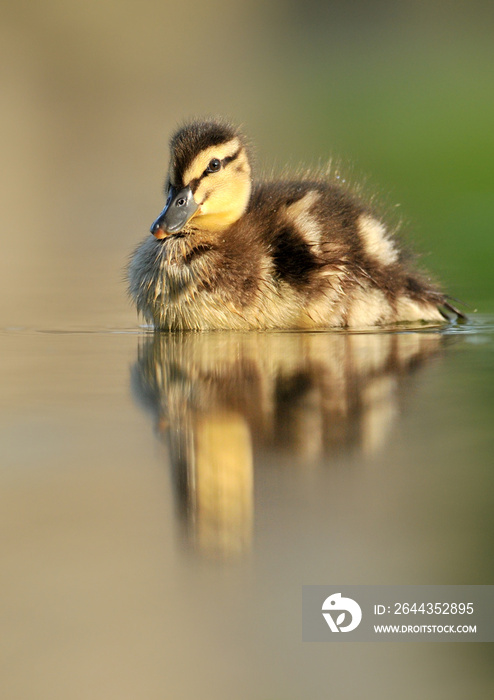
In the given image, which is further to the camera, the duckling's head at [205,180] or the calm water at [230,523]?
the duckling's head at [205,180]

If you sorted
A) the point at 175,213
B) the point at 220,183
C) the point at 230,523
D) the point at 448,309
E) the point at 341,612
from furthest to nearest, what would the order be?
the point at 448,309, the point at 220,183, the point at 175,213, the point at 230,523, the point at 341,612

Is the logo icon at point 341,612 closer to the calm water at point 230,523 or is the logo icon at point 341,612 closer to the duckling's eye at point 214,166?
the calm water at point 230,523

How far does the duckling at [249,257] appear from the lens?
11.7 feet

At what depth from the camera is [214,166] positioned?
3.70 metres

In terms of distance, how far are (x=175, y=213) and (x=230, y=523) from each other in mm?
2357

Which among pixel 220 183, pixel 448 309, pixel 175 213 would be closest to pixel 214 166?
pixel 220 183

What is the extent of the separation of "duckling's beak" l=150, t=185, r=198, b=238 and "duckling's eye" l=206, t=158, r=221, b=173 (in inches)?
4.5

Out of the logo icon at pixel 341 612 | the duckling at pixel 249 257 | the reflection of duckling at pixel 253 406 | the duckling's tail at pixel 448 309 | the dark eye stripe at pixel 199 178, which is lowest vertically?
the logo icon at pixel 341 612

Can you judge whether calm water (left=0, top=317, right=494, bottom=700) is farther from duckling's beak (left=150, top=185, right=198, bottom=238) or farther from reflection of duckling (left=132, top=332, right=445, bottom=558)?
duckling's beak (left=150, top=185, right=198, bottom=238)

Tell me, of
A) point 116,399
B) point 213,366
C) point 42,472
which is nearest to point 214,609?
point 42,472

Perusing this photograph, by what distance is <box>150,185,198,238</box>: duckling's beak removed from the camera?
3551mm

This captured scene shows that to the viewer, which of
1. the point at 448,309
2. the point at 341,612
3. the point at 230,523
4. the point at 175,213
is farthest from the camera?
the point at 448,309

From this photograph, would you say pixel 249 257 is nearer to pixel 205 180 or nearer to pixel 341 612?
pixel 205 180

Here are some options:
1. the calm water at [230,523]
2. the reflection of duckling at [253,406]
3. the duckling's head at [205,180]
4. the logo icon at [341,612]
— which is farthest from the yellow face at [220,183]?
the logo icon at [341,612]
